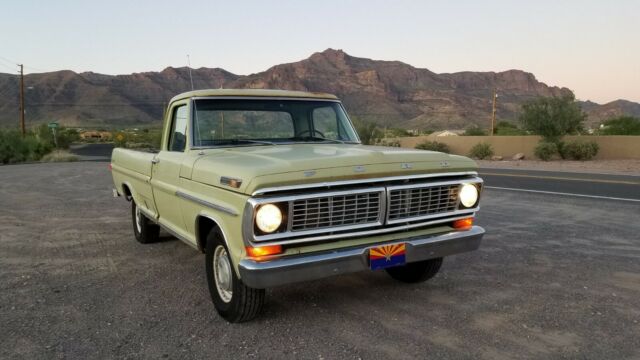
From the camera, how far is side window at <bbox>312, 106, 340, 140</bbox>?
516 centimetres

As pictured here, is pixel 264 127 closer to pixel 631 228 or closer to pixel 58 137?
pixel 631 228

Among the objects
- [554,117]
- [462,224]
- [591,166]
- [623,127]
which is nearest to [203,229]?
[462,224]

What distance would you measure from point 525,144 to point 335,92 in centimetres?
9085

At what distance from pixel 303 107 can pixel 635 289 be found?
3533 millimetres

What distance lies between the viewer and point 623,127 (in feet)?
125

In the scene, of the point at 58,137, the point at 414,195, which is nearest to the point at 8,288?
the point at 414,195

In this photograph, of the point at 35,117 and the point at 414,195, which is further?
the point at 35,117

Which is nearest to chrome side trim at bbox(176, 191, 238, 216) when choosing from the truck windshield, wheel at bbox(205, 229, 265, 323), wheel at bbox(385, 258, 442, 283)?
wheel at bbox(205, 229, 265, 323)

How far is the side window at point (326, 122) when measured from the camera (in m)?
5.16

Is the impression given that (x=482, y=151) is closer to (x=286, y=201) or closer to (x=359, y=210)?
(x=359, y=210)

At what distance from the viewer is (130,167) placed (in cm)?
601

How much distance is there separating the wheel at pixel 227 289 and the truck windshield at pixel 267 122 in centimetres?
114

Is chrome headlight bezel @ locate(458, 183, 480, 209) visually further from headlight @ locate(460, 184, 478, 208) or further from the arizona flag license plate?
the arizona flag license plate

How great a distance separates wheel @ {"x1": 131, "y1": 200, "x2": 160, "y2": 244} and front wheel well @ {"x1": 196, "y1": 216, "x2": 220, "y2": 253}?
2.49m
